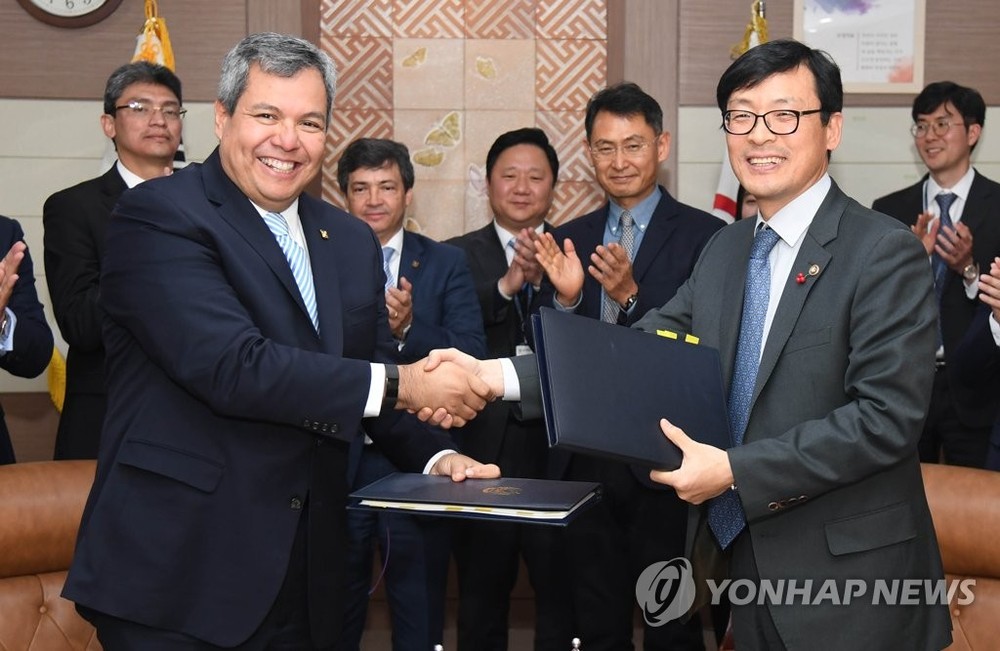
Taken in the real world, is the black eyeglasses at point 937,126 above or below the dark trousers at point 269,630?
above

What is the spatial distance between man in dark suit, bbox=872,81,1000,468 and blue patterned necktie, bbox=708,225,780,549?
1763 mm

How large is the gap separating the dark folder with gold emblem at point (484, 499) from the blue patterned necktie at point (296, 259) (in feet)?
A: 1.11

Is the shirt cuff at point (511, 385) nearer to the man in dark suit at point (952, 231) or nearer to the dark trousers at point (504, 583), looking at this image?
the dark trousers at point (504, 583)

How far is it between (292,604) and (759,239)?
1090mm

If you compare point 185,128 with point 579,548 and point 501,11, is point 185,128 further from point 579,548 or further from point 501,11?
point 579,548

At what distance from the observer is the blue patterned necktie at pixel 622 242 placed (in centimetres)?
341

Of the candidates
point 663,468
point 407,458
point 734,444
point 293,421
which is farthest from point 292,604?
point 734,444

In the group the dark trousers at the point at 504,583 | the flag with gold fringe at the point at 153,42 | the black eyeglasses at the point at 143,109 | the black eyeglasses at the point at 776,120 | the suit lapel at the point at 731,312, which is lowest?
the dark trousers at the point at 504,583

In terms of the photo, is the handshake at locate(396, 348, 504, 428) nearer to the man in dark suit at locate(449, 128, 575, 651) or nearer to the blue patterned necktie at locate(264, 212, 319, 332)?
the blue patterned necktie at locate(264, 212, 319, 332)

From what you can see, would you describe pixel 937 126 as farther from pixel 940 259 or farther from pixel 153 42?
pixel 153 42

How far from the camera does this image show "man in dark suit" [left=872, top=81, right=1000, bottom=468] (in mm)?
3818

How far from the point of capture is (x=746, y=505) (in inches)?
75.4

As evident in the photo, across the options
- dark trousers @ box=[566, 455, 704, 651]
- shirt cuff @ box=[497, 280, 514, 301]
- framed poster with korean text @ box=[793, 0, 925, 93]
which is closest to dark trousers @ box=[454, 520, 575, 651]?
dark trousers @ box=[566, 455, 704, 651]

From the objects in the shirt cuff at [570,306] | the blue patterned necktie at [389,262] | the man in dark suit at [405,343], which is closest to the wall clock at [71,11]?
the man in dark suit at [405,343]
